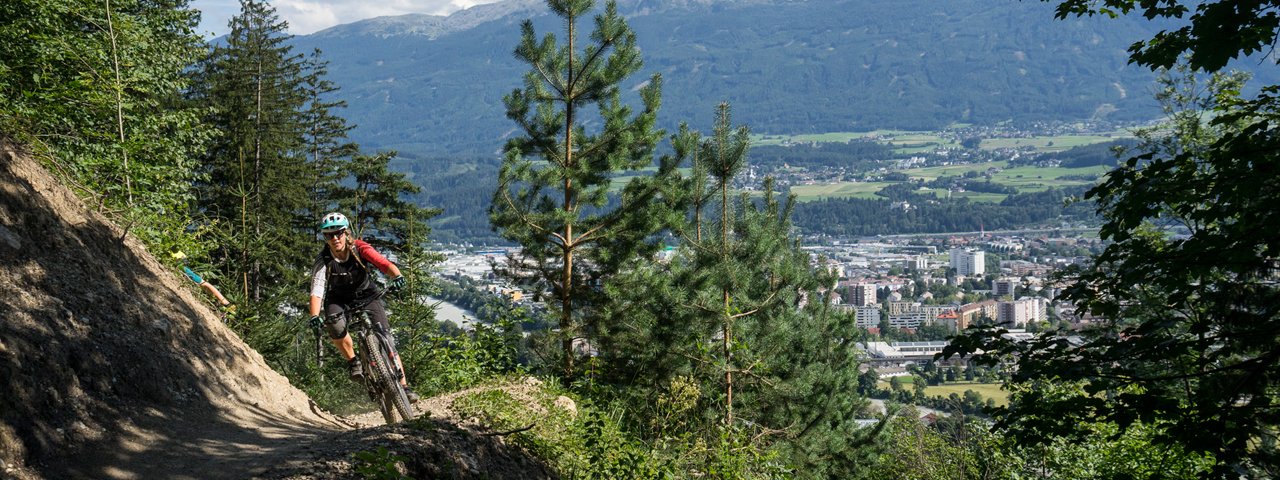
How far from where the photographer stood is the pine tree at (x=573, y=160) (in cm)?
1273

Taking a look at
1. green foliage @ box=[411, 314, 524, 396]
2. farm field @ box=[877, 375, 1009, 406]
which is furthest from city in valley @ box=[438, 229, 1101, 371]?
green foliage @ box=[411, 314, 524, 396]

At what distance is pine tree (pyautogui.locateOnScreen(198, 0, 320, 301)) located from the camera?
82.1ft

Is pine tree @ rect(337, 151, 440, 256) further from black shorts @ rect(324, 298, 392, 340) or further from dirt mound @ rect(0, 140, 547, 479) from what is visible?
black shorts @ rect(324, 298, 392, 340)

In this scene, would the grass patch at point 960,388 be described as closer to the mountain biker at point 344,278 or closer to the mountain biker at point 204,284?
the mountain biker at point 204,284

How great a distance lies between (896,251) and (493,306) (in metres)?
128

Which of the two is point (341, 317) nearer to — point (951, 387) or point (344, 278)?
point (344, 278)

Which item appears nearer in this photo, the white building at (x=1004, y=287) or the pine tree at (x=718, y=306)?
the pine tree at (x=718, y=306)

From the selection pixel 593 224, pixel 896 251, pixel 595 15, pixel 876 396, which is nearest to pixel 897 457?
pixel 593 224

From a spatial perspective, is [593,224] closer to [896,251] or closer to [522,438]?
[522,438]

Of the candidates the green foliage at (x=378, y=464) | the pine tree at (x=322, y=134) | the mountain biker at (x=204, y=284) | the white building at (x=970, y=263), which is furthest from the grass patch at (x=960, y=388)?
the green foliage at (x=378, y=464)

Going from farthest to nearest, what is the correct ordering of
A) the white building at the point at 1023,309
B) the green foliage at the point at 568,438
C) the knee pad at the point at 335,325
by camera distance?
the white building at the point at 1023,309, the knee pad at the point at 335,325, the green foliage at the point at 568,438

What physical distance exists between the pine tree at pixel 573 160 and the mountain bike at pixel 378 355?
5234 millimetres

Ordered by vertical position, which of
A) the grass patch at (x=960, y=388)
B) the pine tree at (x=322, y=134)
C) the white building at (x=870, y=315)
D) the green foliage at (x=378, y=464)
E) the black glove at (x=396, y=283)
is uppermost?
the pine tree at (x=322, y=134)

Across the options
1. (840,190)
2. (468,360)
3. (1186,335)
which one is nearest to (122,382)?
(468,360)
